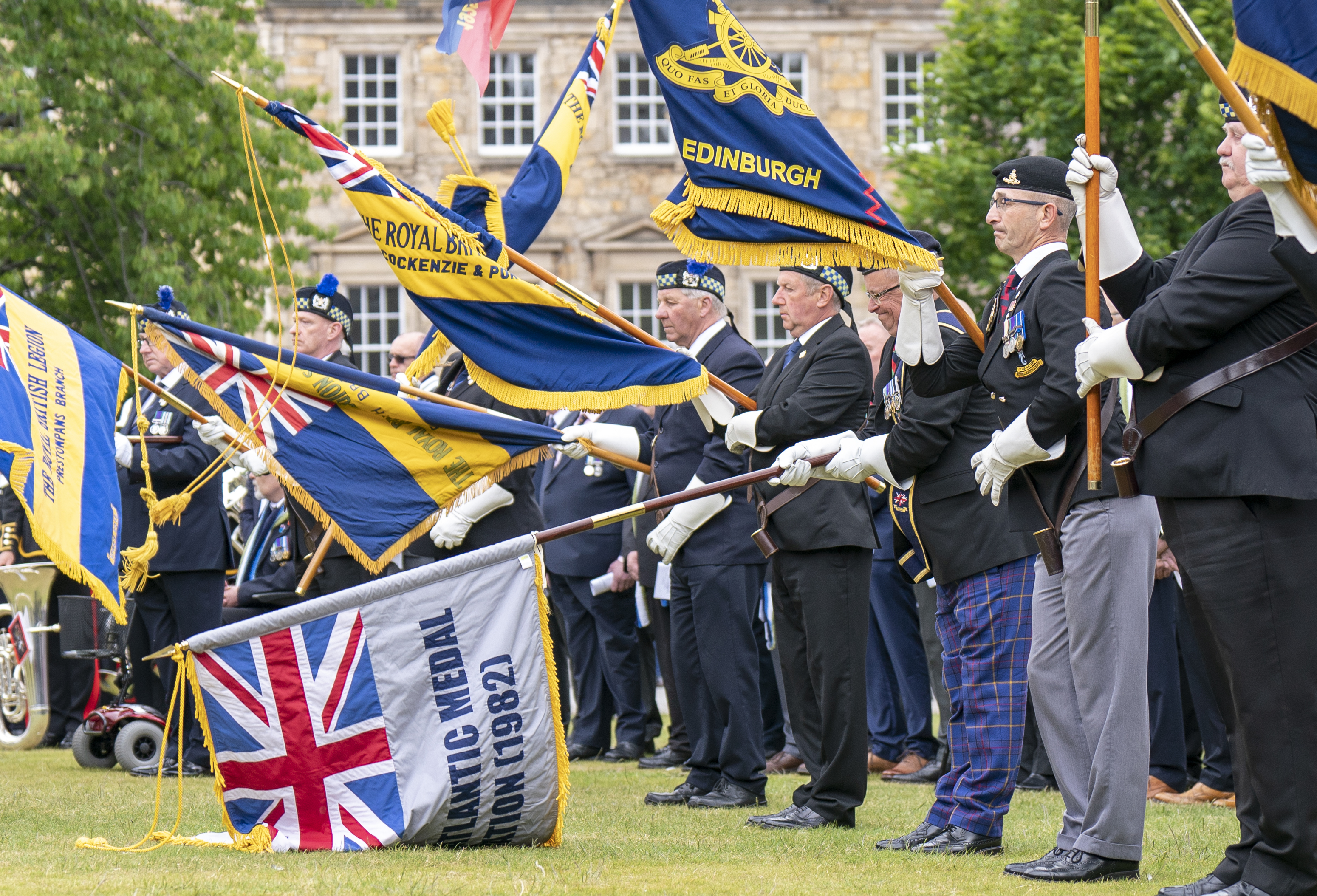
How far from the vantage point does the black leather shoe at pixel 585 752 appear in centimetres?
1038

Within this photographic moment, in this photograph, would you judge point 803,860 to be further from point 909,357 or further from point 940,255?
point 940,255

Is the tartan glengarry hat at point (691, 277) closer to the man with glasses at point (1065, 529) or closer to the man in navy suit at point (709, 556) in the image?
the man in navy suit at point (709, 556)

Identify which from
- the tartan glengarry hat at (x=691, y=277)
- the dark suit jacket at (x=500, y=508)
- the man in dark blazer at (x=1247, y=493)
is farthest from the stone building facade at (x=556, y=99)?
the man in dark blazer at (x=1247, y=493)

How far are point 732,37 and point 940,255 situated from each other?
117 cm

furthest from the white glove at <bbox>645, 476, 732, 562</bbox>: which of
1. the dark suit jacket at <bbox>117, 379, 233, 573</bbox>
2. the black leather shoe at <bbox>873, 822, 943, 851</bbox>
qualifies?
the dark suit jacket at <bbox>117, 379, 233, 573</bbox>

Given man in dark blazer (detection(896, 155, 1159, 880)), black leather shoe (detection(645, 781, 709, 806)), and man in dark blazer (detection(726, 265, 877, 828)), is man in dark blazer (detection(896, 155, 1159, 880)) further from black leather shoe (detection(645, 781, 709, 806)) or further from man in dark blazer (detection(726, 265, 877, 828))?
black leather shoe (detection(645, 781, 709, 806))

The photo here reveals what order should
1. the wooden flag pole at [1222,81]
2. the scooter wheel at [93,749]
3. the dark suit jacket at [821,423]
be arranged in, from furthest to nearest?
the scooter wheel at [93,749], the dark suit jacket at [821,423], the wooden flag pole at [1222,81]

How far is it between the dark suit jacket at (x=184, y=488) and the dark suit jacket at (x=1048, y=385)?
189 inches

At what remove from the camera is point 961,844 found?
588 cm


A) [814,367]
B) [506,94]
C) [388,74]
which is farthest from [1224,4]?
[814,367]

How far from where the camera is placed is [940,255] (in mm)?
6098

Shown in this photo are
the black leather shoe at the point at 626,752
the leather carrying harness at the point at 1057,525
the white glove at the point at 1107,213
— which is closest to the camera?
the white glove at the point at 1107,213

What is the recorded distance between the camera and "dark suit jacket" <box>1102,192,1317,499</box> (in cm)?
458

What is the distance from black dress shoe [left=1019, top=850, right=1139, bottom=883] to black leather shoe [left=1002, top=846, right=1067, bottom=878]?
0.10ft
